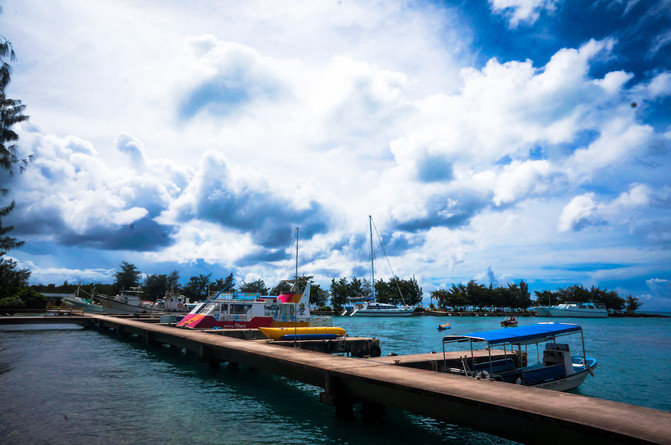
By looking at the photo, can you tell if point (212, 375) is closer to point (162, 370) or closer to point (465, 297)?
point (162, 370)

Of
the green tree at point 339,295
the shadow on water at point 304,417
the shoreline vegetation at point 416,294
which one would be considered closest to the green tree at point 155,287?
the shoreline vegetation at point 416,294

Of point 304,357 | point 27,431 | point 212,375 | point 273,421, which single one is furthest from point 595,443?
point 212,375

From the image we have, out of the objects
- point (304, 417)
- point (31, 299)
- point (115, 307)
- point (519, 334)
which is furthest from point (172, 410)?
point (31, 299)

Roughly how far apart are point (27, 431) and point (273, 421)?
22.2 feet

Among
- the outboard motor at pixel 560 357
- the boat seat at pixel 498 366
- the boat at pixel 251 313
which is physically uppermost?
the boat at pixel 251 313

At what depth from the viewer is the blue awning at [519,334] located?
562 inches

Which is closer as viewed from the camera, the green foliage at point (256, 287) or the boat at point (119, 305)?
the boat at point (119, 305)

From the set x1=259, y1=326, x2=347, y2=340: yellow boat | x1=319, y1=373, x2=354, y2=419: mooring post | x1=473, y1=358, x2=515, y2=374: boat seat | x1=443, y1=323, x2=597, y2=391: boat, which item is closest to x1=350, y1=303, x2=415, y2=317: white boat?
x1=259, y1=326, x2=347, y2=340: yellow boat

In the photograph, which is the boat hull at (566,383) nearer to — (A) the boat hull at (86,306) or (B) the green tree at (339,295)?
(A) the boat hull at (86,306)

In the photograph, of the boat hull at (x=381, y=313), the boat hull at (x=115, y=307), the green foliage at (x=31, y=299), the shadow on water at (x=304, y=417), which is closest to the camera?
the shadow on water at (x=304, y=417)

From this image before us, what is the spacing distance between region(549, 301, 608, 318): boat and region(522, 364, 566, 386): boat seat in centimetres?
11194

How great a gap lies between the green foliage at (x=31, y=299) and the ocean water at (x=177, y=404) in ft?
156

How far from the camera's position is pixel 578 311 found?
11419 centimetres

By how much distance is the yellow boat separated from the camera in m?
23.4
